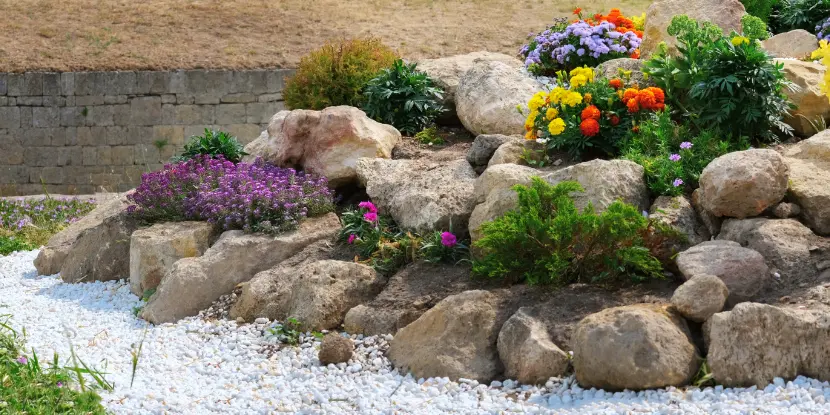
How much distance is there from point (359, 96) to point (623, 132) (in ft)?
9.64

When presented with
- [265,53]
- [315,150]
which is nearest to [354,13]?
[265,53]

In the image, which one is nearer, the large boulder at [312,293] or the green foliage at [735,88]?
the large boulder at [312,293]

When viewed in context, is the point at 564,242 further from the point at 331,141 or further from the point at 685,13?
the point at 685,13

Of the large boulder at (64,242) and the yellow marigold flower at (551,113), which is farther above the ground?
the yellow marigold flower at (551,113)

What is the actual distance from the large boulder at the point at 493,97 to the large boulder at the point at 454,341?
279 cm

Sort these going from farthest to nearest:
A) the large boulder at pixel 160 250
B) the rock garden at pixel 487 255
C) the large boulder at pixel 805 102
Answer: the large boulder at pixel 160 250 < the large boulder at pixel 805 102 < the rock garden at pixel 487 255

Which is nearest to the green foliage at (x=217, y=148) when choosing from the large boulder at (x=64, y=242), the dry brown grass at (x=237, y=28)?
the large boulder at (x=64, y=242)

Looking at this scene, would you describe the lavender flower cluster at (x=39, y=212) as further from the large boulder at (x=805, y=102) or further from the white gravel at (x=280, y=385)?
the large boulder at (x=805, y=102)

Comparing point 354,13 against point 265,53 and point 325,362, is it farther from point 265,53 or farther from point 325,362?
point 325,362

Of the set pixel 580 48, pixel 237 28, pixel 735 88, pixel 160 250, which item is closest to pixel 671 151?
pixel 735 88

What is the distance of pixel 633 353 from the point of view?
4.36 meters

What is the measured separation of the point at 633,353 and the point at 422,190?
2.57 metres

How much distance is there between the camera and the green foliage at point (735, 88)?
6.12 meters

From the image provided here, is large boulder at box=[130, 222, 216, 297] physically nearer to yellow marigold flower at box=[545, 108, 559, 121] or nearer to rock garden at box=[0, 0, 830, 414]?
rock garden at box=[0, 0, 830, 414]
